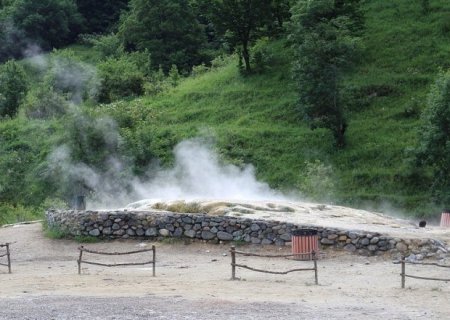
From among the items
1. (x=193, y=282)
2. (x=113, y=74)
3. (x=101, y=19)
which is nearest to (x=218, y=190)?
(x=193, y=282)

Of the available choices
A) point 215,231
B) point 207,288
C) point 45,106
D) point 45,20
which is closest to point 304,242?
point 215,231

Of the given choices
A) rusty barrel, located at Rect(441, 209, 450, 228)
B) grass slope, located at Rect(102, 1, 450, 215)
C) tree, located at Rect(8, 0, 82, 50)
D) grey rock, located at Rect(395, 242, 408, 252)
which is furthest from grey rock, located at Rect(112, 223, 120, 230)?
tree, located at Rect(8, 0, 82, 50)

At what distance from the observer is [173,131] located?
139 ft

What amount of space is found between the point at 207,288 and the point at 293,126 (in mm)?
24944

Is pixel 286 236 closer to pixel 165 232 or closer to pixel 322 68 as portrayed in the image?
pixel 165 232

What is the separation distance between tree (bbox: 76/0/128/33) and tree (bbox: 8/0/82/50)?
283 cm

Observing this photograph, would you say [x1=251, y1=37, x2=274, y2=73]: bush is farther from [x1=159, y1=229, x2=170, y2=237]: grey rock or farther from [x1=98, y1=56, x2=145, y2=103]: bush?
[x1=159, y1=229, x2=170, y2=237]: grey rock

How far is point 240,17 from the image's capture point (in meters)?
46.7

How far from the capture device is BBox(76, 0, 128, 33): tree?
79.6m

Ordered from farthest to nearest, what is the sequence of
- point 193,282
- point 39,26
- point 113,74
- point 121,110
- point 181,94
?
point 39,26 < point 113,74 < point 181,94 < point 121,110 < point 193,282

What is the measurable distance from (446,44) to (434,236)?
25358mm

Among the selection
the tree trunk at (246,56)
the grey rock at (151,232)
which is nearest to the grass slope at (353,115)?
the tree trunk at (246,56)

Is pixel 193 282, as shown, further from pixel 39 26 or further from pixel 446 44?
pixel 39 26

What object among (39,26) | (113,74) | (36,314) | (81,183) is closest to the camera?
(36,314)
